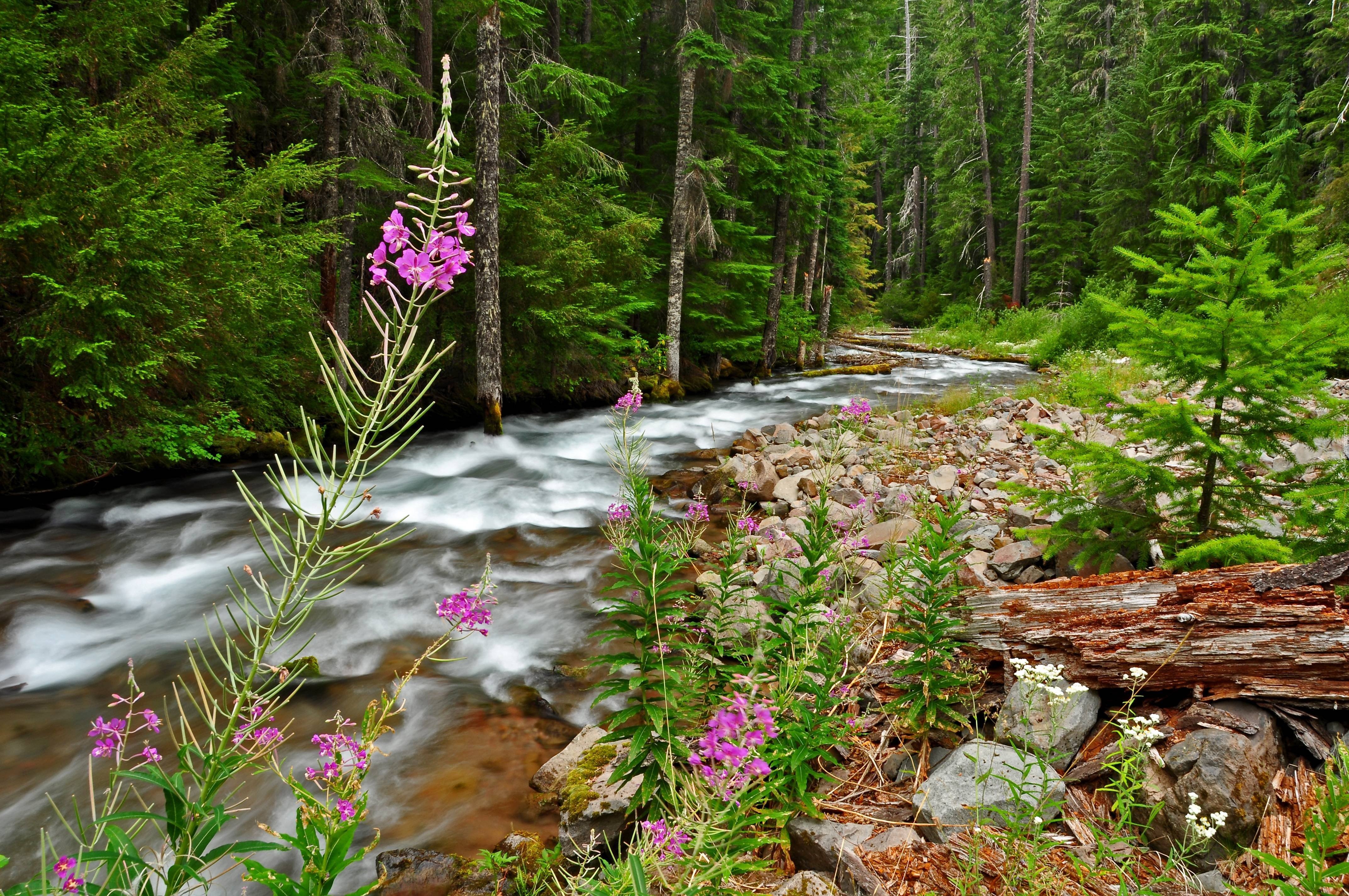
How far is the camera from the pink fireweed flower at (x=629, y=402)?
3086 millimetres

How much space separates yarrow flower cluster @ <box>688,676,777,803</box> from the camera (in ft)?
5.30

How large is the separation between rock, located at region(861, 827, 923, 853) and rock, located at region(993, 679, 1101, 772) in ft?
1.83

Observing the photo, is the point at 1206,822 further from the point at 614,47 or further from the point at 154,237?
the point at 614,47

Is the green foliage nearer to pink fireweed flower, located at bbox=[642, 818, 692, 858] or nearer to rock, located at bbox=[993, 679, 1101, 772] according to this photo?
rock, located at bbox=[993, 679, 1101, 772]

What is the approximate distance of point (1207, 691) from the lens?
2.76m

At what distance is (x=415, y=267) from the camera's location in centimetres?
128

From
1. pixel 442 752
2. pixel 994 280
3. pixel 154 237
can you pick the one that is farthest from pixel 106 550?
pixel 994 280

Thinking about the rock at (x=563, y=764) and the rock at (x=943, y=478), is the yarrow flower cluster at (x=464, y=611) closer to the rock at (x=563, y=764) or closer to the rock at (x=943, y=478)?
the rock at (x=563, y=764)

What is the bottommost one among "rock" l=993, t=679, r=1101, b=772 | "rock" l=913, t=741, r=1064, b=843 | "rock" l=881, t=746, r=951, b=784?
"rock" l=881, t=746, r=951, b=784

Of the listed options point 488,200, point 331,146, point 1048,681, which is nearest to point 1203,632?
point 1048,681

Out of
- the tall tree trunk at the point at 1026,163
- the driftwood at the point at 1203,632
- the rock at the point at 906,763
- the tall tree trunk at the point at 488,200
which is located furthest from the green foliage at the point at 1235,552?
the tall tree trunk at the point at 1026,163

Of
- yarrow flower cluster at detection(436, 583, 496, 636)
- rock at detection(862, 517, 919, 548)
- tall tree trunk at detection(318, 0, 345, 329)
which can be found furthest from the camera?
tall tree trunk at detection(318, 0, 345, 329)

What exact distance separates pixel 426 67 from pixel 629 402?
11.6 meters

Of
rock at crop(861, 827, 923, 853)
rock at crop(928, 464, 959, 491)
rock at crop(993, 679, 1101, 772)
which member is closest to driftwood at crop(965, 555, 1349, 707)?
rock at crop(993, 679, 1101, 772)
